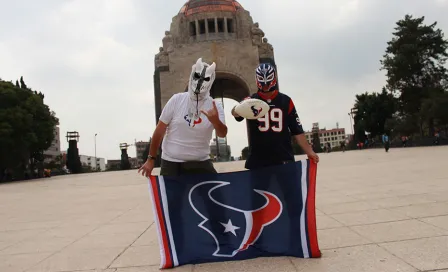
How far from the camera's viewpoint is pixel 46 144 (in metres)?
34.3

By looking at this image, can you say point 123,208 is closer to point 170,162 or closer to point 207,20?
point 170,162

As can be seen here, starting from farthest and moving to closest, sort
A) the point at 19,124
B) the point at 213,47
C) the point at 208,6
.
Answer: the point at 208,6 → the point at 213,47 → the point at 19,124

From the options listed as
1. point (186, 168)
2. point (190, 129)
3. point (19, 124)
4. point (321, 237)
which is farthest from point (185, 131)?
point (19, 124)

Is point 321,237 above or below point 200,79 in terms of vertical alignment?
below

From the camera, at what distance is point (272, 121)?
3.73m

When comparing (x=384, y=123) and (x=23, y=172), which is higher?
(x=384, y=123)

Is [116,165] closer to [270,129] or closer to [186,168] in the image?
[186,168]

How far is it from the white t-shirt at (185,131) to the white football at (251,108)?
1.17 feet

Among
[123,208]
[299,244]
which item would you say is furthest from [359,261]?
[123,208]

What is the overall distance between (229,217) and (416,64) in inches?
1808

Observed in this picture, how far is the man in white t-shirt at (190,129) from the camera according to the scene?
3595 mm

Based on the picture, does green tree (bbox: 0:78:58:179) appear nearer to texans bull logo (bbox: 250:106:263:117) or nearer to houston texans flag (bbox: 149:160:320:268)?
houston texans flag (bbox: 149:160:320:268)

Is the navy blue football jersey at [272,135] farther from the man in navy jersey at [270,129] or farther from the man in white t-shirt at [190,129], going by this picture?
the man in white t-shirt at [190,129]

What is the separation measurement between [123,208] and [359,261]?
18.7 feet
